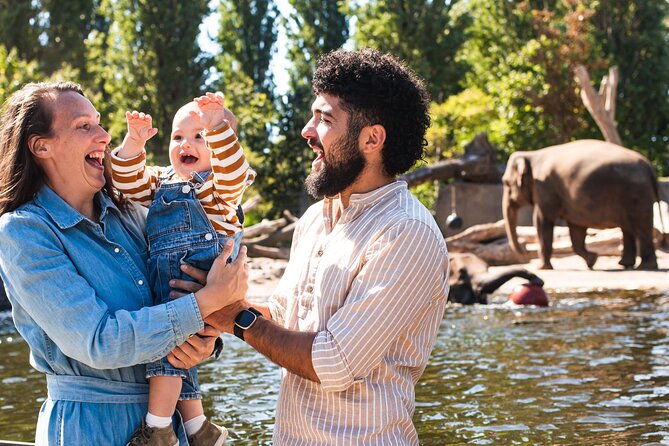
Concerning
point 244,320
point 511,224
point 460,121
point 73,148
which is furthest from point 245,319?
point 460,121

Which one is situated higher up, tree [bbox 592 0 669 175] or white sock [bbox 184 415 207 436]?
tree [bbox 592 0 669 175]

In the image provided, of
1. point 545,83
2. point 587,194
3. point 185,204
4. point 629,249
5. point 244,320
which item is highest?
point 545,83

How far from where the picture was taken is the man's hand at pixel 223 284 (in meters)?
3.15

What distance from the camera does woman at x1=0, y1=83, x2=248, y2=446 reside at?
2930 millimetres

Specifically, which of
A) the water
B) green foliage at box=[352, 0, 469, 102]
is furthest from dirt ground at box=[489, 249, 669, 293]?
green foliage at box=[352, 0, 469, 102]

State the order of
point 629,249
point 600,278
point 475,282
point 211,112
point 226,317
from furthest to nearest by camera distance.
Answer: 1. point 629,249
2. point 600,278
3. point 475,282
4. point 211,112
5. point 226,317

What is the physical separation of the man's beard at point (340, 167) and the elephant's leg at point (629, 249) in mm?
15196

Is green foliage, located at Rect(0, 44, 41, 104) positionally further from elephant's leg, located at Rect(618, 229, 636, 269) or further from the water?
elephant's leg, located at Rect(618, 229, 636, 269)

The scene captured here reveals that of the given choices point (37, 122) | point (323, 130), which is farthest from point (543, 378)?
point (37, 122)

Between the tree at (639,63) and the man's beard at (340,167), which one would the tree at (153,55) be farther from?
the man's beard at (340,167)

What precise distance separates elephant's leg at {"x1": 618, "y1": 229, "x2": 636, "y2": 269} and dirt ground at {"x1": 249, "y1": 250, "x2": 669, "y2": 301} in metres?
0.18

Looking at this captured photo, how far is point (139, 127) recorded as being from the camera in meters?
3.66

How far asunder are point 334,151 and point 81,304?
38.7 inches

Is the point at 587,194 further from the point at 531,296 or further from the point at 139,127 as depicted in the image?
the point at 139,127
